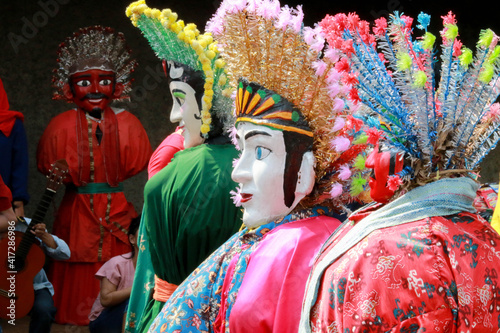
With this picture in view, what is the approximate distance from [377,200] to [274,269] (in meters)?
0.39

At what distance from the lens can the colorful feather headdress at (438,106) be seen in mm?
1714

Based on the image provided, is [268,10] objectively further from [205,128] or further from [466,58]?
[205,128]

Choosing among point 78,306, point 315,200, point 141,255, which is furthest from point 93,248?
point 315,200

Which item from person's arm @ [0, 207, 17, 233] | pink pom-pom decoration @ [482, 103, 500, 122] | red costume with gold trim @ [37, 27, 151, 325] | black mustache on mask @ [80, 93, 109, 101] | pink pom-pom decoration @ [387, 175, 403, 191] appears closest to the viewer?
pink pom-pom decoration @ [387, 175, 403, 191]

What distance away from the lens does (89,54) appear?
505cm

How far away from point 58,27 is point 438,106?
453cm

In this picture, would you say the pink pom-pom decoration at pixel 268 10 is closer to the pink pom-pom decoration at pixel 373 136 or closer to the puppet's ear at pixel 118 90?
the pink pom-pom decoration at pixel 373 136

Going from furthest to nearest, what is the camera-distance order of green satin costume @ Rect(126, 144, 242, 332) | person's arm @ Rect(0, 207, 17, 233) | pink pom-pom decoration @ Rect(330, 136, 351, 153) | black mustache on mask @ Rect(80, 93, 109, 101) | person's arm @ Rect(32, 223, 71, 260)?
1. black mustache on mask @ Rect(80, 93, 109, 101)
2. person's arm @ Rect(32, 223, 71, 260)
3. person's arm @ Rect(0, 207, 17, 233)
4. green satin costume @ Rect(126, 144, 242, 332)
5. pink pom-pom decoration @ Rect(330, 136, 351, 153)

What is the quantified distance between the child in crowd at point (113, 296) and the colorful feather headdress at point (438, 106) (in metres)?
2.78

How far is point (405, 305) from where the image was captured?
1562 mm

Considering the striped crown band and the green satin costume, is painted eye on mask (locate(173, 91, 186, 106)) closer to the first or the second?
the green satin costume

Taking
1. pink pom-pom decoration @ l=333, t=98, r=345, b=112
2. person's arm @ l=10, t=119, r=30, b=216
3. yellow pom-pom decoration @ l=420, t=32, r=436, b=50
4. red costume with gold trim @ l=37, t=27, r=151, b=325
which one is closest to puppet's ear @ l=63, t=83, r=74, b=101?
red costume with gold trim @ l=37, t=27, r=151, b=325

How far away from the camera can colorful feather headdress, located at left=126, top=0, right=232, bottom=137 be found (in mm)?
3051

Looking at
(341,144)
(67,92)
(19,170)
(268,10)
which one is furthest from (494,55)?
(67,92)
